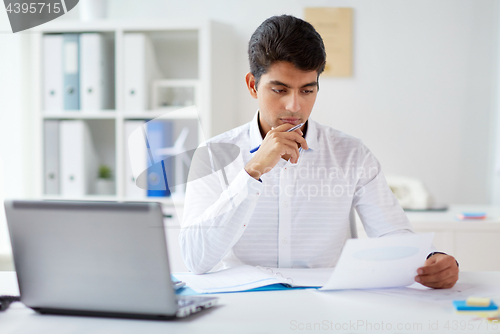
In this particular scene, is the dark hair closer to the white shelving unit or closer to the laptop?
the laptop

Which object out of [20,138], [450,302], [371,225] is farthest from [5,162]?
[450,302]

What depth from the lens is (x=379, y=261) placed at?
2.49 feet

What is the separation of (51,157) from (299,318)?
166 cm

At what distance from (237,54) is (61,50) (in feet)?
2.54

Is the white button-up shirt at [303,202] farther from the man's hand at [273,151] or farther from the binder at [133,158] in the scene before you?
the binder at [133,158]

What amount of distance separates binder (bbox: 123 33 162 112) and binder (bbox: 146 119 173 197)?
0.11 m

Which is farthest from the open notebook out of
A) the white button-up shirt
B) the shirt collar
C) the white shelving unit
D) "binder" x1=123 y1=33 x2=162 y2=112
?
"binder" x1=123 y1=33 x2=162 y2=112

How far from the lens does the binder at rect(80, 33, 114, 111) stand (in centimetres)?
197

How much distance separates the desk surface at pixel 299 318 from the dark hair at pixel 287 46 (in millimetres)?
547

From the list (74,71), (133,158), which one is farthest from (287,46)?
(74,71)

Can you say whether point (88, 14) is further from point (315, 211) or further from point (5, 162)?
point (315, 211)

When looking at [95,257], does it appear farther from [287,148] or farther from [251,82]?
[251,82]

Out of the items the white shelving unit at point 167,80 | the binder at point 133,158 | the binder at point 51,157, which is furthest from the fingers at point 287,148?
the binder at point 51,157

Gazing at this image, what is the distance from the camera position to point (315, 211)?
3.76ft
